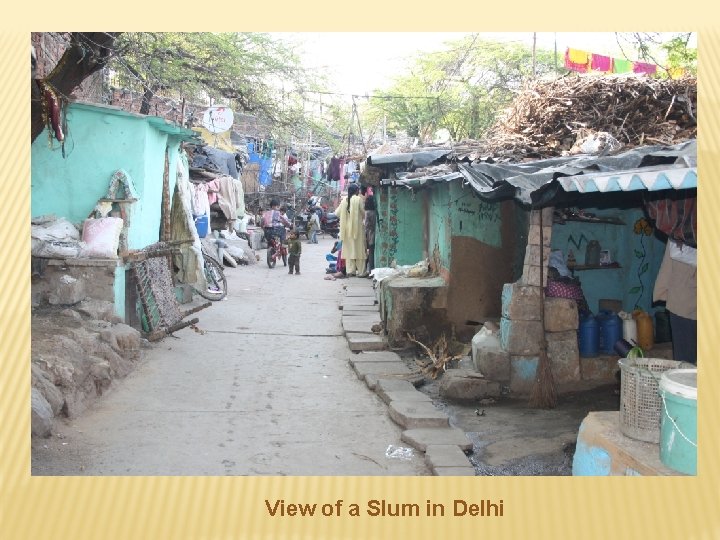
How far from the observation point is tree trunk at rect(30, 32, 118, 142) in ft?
24.2

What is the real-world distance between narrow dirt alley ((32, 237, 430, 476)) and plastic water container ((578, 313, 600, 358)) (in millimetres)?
2372

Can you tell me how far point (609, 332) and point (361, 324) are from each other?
15.4 ft

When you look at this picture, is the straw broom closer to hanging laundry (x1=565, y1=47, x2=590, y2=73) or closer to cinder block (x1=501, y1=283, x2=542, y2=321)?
cinder block (x1=501, y1=283, x2=542, y2=321)

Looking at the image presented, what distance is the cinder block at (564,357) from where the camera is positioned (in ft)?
27.7

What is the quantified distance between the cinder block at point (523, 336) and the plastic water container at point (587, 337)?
60 cm

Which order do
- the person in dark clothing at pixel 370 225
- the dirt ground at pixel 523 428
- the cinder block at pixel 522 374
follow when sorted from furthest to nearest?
the person in dark clothing at pixel 370 225 → the cinder block at pixel 522 374 → the dirt ground at pixel 523 428

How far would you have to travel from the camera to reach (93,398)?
26.7 feet

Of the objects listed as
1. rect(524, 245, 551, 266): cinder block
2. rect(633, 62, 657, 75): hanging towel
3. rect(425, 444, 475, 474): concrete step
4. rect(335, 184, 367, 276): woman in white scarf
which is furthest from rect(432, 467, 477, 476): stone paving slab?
rect(335, 184, 367, 276): woman in white scarf

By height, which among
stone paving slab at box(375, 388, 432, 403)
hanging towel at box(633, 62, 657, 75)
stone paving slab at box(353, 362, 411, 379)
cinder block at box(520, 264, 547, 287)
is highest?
hanging towel at box(633, 62, 657, 75)

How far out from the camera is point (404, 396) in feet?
27.2

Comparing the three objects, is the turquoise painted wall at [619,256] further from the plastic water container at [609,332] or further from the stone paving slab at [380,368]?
the stone paving slab at [380,368]

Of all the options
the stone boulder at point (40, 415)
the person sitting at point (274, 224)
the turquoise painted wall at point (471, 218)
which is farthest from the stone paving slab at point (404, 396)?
the person sitting at point (274, 224)
